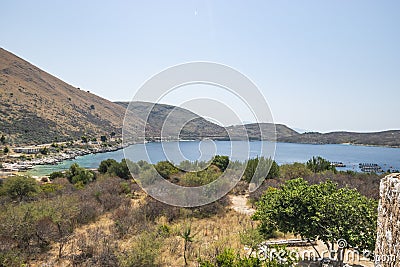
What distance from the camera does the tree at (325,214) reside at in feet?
20.7

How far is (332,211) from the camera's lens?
6781 mm

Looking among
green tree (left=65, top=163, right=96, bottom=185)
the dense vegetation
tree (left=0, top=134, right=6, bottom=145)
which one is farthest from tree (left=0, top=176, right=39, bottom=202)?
tree (left=0, top=134, right=6, bottom=145)

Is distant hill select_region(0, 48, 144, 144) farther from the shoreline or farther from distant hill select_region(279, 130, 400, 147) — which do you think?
distant hill select_region(279, 130, 400, 147)

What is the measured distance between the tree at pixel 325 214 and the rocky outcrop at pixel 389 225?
19.3ft

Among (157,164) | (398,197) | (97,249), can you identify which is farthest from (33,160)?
(398,197)

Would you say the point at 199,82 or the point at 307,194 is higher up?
the point at 199,82

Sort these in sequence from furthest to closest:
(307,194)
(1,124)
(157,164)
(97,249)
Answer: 1. (1,124)
2. (157,164)
3. (97,249)
4. (307,194)

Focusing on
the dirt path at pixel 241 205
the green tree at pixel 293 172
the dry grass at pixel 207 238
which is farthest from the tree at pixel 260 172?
the dry grass at pixel 207 238

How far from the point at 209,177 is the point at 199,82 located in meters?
10.5

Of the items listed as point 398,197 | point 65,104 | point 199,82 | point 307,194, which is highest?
point 65,104

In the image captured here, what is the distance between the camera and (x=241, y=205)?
15836mm

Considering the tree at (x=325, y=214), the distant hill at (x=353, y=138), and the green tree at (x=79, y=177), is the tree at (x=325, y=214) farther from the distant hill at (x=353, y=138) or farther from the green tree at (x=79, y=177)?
the distant hill at (x=353, y=138)

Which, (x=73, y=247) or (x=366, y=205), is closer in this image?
(x=366, y=205)

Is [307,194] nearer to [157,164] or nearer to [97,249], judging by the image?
[97,249]
